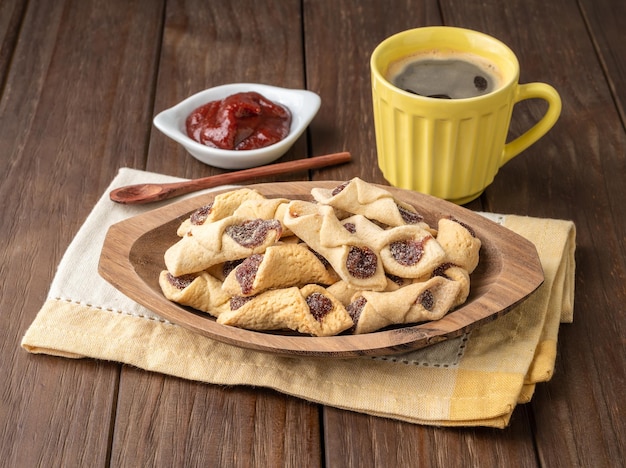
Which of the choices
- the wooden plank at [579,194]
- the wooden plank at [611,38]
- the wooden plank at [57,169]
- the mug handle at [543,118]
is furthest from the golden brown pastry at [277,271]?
the wooden plank at [611,38]

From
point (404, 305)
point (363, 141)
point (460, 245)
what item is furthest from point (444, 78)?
point (404, 305)

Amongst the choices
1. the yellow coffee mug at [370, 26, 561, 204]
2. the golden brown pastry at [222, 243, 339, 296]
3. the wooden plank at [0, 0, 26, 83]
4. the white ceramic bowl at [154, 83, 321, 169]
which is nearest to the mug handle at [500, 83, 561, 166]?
the yellow coffee mug at [370, 26, 561, 204]

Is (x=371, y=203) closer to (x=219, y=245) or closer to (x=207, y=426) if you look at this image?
(x=219, y=245)

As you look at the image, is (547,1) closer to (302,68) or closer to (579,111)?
(579,111)

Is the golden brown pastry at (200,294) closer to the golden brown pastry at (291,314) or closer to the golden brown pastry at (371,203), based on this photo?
the golden brown pastry at (291,314)

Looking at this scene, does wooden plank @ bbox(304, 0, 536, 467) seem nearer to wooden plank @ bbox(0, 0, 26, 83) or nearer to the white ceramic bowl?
the white ceramic bowl

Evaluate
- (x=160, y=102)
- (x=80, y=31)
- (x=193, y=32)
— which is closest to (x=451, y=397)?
(x=160, y=102)

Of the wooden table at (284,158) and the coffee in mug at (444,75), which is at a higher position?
the coffee in mug at (444,75)
